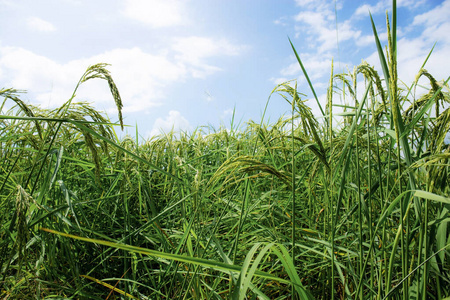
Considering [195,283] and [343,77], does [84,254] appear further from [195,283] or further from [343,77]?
[343,77]

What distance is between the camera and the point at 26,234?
1097 mm

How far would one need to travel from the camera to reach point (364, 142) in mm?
1472

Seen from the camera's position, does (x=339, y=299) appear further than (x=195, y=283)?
Yes

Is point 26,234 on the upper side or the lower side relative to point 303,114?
lower

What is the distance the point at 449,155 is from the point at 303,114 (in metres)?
0.44

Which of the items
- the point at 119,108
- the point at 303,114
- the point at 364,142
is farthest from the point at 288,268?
the point at 119,108

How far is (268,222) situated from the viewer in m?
1.84

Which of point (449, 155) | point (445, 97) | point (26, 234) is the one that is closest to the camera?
point (449, 155)

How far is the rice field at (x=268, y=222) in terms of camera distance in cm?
103

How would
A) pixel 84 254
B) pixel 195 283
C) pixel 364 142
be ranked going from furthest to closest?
pixel 84 254, pixel 364 142, pixel 195 283

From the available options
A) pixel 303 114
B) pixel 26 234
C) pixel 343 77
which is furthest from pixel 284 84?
pixel 26 234

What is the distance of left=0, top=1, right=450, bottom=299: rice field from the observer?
1.03m

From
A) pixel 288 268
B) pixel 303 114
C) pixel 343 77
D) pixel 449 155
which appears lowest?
pixel 288 268

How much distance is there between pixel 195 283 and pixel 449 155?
3.34ft
